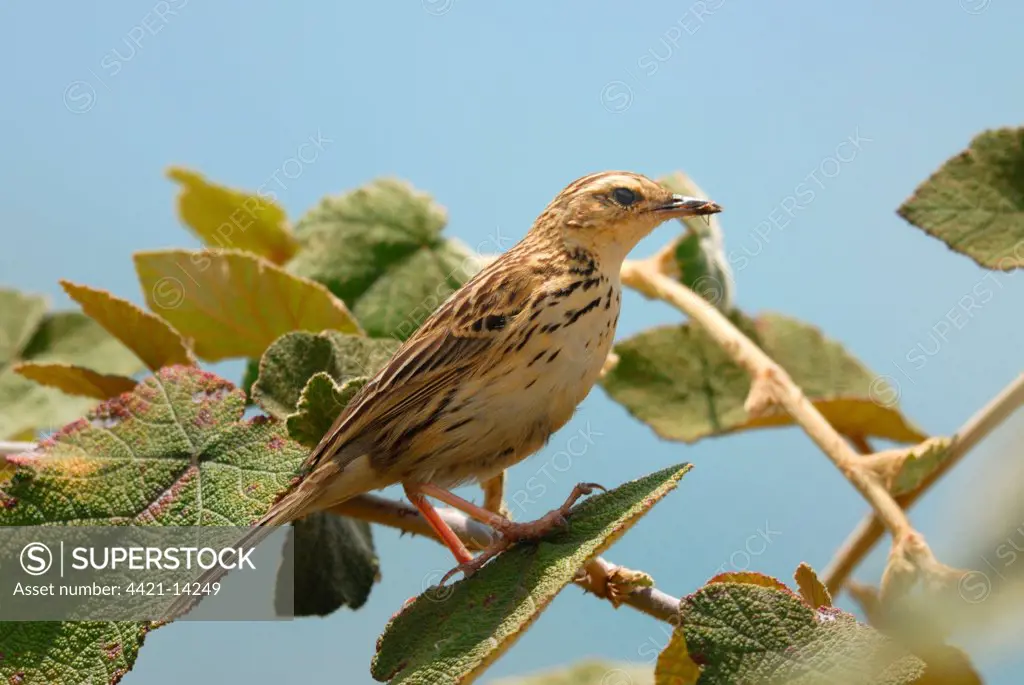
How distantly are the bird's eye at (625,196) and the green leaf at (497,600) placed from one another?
2.54 ft

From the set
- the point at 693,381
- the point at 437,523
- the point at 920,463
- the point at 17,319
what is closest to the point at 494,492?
the point at 437,523

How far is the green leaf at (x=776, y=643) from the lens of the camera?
1.30 m

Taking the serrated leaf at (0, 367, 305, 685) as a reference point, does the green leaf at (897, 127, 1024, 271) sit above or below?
below

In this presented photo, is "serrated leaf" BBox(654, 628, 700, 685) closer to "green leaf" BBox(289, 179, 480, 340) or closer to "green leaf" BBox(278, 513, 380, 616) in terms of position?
"green leaf" BBox(278, 513, 380, 616)

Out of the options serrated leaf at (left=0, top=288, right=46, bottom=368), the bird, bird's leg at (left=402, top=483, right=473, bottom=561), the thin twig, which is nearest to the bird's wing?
the bird

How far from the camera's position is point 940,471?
6.57ft

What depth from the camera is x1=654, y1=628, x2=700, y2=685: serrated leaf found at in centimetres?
150

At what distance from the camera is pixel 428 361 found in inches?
76.1

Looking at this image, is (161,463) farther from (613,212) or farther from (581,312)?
(613,212)

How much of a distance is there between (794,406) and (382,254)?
1061 mm

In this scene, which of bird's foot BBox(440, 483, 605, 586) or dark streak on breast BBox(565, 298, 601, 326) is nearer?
bird's foot BBox(440, 483, 605, 586)

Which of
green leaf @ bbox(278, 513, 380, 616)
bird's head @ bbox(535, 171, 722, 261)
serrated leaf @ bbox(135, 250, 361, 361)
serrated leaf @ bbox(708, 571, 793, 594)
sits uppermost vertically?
serrated leaf @ bbox(135, 250, 361, 361)

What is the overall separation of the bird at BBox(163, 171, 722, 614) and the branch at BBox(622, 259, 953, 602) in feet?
1.31

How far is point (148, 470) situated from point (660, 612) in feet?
2.76
